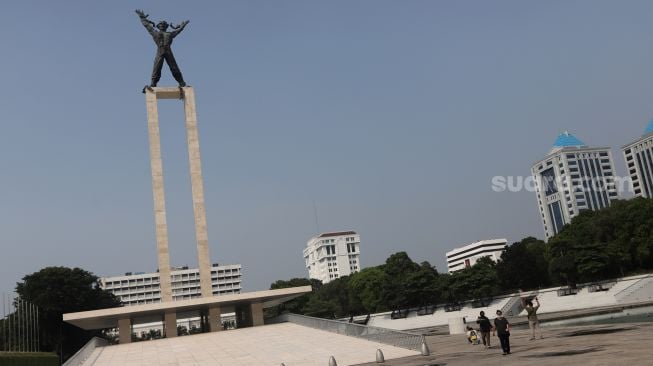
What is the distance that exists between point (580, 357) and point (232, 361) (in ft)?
49.6

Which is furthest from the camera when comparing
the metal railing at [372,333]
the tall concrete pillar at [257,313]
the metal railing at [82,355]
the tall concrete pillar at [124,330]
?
the tall concrete pillar at [257,313]

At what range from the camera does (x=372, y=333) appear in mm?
26859

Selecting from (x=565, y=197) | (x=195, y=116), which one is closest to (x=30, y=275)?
(x=195, y=116)

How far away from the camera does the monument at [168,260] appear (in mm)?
37406

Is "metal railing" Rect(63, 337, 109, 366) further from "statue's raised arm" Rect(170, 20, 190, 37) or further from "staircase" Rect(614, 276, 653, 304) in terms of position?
"staircase" Rect(614, 276, 653, 304)

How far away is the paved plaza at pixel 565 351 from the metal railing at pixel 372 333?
94 centimetres

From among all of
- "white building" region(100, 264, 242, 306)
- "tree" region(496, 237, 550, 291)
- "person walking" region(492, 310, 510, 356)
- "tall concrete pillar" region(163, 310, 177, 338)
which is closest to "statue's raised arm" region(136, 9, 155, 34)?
"tall concrete pillar" region(163, 310, 177, 338)

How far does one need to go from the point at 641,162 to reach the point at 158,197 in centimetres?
13978

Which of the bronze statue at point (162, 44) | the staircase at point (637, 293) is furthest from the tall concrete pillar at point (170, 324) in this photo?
the staircase at point (637, 293)

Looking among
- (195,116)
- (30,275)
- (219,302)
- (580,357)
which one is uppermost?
(195,116)

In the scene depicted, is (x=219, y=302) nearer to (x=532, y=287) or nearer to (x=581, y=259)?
(x=581, y=259)

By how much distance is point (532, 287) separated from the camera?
75.4 meters

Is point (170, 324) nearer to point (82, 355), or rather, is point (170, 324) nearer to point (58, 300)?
point (82, 355)

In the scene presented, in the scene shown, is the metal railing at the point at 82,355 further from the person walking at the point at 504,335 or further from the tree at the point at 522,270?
the tree at the point at 522,270
